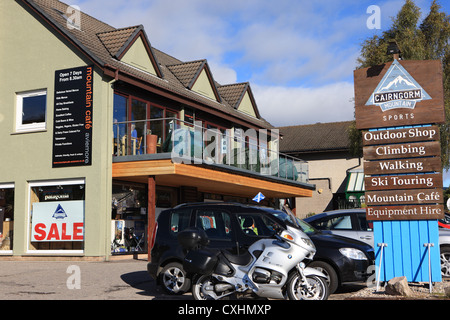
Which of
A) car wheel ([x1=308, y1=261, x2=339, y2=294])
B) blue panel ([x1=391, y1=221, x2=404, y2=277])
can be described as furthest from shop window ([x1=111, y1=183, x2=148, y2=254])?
blue panel ([x1=391, y1=221, x2=404, y2=277])

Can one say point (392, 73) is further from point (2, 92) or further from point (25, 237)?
point (2, 92)

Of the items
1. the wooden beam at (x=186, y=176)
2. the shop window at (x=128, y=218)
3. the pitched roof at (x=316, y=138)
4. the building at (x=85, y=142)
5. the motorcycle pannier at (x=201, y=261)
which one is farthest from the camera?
the pitched roof at (x=316, y=138)

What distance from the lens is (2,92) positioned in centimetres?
1991

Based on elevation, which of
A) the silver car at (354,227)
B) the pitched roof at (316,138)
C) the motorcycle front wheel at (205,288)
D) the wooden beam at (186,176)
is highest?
the pitched roof at (316,138)

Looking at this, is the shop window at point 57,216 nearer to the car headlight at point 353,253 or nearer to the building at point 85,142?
the building at point 85,142

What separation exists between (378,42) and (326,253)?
74.8 ft

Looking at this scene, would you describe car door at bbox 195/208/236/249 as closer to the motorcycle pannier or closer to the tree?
the motorcycle pannier

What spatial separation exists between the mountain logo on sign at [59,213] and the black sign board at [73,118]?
56.7 inches

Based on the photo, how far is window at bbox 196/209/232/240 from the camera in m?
9.51

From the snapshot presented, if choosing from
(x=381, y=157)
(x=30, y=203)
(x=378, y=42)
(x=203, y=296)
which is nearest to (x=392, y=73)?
(x=381, y=157)

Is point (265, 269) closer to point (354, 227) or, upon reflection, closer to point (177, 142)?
point (354, 227)

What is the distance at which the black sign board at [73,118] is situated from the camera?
59.1 ft

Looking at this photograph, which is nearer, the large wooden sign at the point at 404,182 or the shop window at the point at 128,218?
the large wooden sign at the point at 404,182

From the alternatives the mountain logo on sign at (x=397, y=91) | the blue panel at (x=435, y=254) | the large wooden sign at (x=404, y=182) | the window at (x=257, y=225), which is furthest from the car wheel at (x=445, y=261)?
the window at (x=257, y=225)
